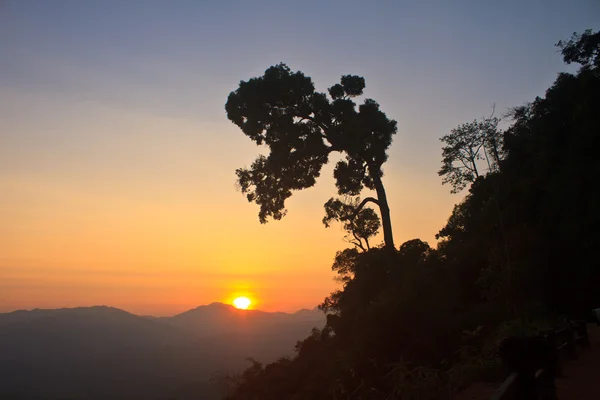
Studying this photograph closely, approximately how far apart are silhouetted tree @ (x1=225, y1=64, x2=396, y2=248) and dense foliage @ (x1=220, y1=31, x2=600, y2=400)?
5.91m

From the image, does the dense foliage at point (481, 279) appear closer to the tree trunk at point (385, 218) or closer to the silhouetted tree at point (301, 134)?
the tree trunk at point (385, 218)

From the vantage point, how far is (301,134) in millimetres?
25859

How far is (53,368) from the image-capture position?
19900cm

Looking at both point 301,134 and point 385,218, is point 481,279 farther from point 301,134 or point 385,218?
point 301,134

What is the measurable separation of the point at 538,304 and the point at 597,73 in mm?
14677

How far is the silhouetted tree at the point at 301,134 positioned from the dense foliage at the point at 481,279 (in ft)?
19.4

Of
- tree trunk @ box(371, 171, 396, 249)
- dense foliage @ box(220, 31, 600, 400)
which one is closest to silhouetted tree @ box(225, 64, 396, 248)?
tree trunk @ box(371, 171, 396, 249)

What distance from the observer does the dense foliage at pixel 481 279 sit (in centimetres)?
1756

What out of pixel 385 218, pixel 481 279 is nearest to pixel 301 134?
pixel 385 218

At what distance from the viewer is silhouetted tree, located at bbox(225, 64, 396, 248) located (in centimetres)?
2555

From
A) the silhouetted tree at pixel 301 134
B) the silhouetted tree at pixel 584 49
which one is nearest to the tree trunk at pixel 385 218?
the silhouetted tree at pixel 301 134

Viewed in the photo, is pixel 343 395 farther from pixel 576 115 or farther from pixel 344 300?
pixel 576 115

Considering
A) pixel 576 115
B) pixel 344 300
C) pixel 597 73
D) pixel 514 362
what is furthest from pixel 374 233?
pixel 514 362

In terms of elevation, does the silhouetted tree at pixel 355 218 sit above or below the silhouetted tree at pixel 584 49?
below
